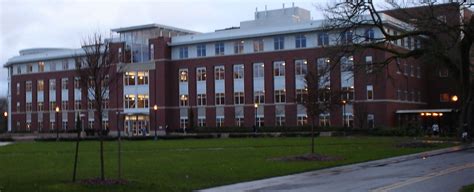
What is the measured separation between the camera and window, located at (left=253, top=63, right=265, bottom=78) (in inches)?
3361

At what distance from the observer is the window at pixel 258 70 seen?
85375 mm

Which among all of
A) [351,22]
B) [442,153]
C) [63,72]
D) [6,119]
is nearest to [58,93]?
[63,72]

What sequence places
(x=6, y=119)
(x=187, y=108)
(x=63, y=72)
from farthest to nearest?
1. (x=6, y=119)
2. (x=63, y=72)
3. (x=187, y=108)

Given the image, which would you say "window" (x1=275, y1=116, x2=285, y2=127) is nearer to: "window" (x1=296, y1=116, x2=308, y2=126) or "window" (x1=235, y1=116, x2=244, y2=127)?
"window" (x1=296, y1=116, x2=308, y2=126)

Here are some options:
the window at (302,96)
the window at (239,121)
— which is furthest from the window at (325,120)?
the window at (239,121)

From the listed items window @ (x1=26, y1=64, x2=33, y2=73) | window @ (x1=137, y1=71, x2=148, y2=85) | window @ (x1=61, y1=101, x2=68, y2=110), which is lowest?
window @ (x1=61, y1=101, x2=68, y2=110)

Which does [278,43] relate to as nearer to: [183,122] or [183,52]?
[183,52]

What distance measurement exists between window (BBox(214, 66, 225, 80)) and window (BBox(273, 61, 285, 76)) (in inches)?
333

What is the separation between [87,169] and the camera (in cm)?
2344

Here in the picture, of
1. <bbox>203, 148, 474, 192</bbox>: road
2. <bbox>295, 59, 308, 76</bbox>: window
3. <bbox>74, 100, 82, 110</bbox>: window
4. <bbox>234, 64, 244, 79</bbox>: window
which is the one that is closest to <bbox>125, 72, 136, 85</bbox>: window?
<bbox>74, 100, 82, 110</bbox>: window

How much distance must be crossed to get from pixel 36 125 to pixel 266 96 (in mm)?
47202

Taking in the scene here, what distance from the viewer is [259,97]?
281ft

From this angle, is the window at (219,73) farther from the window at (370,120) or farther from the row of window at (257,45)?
the window at (370,120)

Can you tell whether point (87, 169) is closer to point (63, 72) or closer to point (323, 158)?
point (323, 158)
